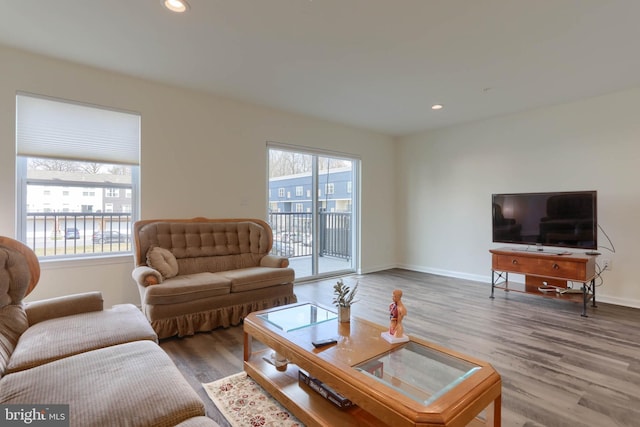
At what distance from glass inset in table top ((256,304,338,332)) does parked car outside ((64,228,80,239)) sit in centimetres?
242

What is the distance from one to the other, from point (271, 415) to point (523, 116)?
4.82m

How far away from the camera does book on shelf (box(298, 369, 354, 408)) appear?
1.55 meters

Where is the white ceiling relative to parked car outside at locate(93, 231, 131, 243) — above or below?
above

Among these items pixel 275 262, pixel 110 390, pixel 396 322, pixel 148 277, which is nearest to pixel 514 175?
pixel 275 262

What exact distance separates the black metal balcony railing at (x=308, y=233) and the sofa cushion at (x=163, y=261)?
1.65 metres

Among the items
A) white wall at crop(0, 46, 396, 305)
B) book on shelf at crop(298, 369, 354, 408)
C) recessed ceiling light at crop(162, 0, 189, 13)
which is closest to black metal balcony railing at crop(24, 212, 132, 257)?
white wall at crop(0, 46, 396, 305)

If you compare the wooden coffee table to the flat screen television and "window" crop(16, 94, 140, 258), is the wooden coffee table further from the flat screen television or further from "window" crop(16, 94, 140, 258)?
the flat screen television

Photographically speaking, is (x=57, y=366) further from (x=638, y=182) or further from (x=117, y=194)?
(x=638, y=182)

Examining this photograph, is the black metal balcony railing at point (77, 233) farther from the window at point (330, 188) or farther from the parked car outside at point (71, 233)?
the window at point (330, 188)

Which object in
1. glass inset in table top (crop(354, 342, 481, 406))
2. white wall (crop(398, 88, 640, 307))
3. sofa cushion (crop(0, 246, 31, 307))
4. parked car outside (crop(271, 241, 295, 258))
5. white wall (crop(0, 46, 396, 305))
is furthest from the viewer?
parked car outside (crop(271, 241, 295, 258))

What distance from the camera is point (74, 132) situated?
10.1ft

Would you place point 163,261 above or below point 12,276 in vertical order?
below

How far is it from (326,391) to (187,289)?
1.67m

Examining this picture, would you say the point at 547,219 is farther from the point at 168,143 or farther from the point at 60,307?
the point at 60,307
